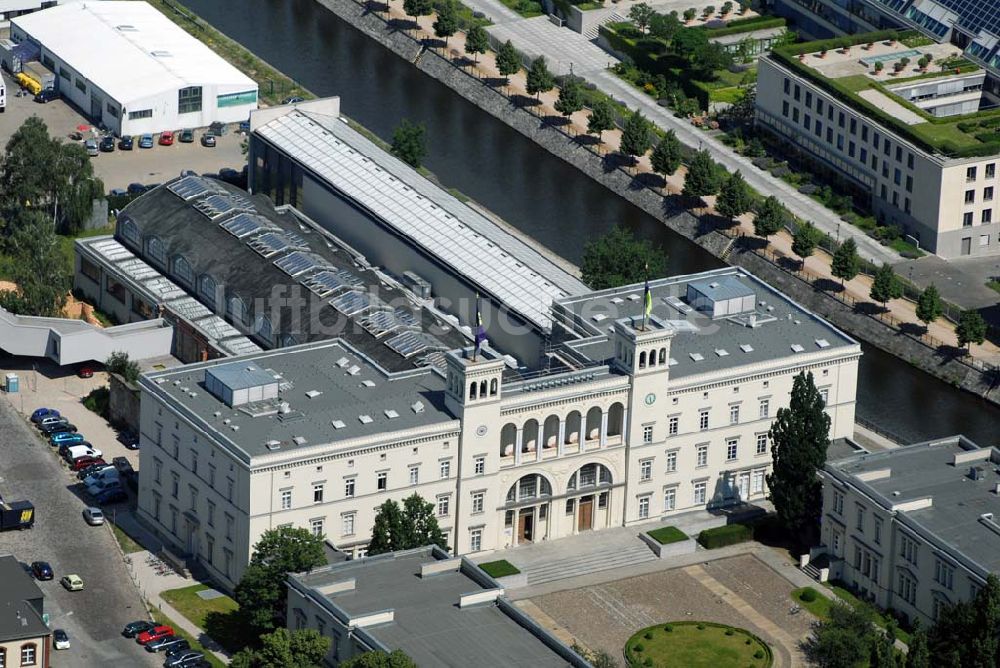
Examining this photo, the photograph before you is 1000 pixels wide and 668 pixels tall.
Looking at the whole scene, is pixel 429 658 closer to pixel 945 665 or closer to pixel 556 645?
pixel 556 645

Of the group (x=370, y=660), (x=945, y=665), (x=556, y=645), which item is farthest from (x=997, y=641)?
(x=370, y=660)

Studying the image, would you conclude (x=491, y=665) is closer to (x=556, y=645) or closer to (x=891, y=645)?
(x=556, y=645)

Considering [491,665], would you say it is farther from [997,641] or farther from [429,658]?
[997,641]

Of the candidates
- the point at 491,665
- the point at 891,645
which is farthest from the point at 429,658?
the point at 891,645

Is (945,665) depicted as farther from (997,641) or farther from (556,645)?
(556,645)

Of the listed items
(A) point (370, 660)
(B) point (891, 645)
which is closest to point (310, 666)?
(A) point (370, 660)
